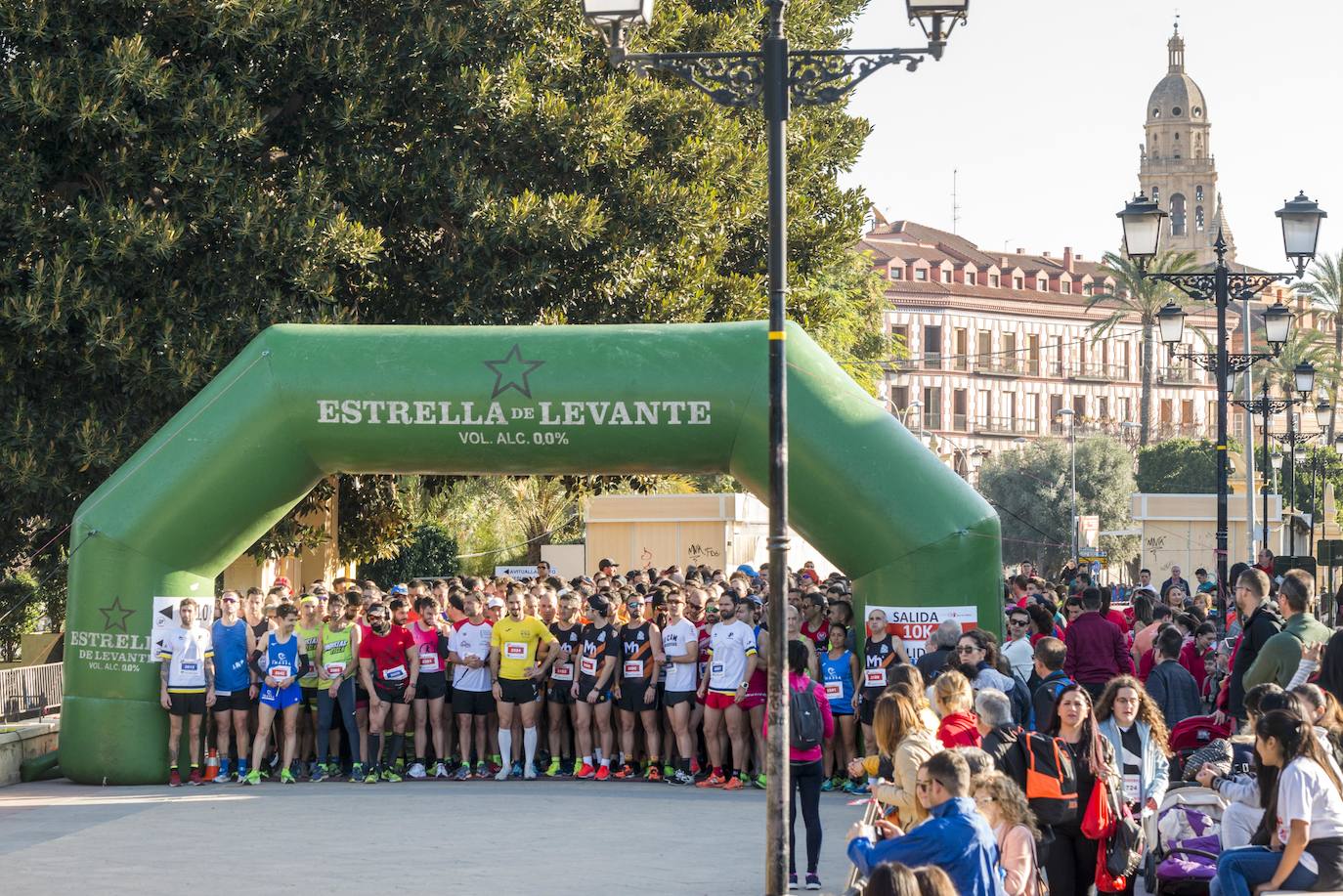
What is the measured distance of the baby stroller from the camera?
32.2 ft

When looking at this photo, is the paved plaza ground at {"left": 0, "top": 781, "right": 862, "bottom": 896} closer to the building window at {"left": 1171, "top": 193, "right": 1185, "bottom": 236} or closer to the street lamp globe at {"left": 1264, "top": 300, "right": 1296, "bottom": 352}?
the street lamp globe at {"left": 1264, "top": 300, "right": 1296, "bottom": 352}

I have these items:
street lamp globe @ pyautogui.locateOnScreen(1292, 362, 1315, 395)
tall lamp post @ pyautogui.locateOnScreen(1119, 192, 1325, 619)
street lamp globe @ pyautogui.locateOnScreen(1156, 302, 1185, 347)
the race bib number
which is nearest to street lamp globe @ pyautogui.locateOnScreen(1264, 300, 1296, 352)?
tall lamp post @ pyautogui.locateOnScreen(1119, 192, 1325, 619)

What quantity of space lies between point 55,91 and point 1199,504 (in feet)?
94.3

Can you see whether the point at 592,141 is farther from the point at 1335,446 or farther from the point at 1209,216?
the point at 1209,216

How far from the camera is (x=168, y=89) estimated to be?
19000 mm

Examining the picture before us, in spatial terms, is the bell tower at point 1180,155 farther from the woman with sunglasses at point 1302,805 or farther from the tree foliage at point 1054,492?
the woman with sunglasses at point 1302,805

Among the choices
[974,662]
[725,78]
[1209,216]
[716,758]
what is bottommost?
[716,758]

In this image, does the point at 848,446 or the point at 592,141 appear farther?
the point at 592,141

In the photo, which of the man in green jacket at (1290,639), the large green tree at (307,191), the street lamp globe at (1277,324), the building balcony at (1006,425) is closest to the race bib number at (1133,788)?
the man in green jacket at (1290,639)

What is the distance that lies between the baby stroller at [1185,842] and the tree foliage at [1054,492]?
63152 millimetres

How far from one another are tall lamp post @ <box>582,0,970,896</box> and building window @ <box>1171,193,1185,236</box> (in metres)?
119

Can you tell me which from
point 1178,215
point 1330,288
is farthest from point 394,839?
point 1178,215

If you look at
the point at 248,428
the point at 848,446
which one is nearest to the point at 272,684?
the point at 248,428

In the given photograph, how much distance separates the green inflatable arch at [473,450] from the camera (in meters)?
14.2
